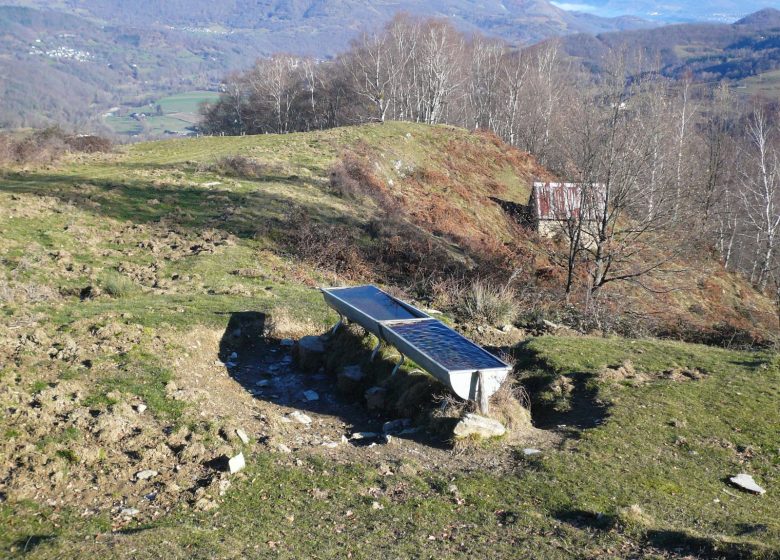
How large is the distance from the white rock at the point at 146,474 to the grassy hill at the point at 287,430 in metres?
0.06

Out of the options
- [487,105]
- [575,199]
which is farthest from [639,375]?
[487,105]

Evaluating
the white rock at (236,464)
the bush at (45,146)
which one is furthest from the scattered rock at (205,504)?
the bush at (45,146)

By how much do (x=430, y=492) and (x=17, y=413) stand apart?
514 centimetres

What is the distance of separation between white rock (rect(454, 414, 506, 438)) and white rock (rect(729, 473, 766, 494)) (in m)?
2.76

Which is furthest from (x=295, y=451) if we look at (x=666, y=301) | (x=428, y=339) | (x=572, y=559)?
(x=666, y=301)

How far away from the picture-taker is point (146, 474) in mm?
7301

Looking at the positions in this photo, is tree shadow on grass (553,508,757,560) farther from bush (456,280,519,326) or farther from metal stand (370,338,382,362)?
bush (456,280,519,326)

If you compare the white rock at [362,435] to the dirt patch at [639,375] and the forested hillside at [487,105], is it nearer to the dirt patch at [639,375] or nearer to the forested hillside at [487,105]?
the dirt patch at [639,375]

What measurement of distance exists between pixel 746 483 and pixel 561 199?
15.3m

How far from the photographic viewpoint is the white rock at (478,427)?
27.7 ft

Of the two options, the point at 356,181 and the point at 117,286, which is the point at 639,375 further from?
the point at 356,181

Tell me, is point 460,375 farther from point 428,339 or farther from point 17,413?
point 17,413

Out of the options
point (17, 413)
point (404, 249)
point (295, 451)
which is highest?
point (17, 413)

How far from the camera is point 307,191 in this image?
27.1m
